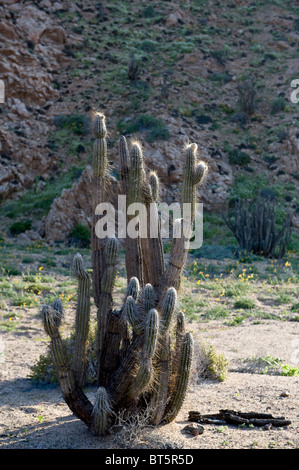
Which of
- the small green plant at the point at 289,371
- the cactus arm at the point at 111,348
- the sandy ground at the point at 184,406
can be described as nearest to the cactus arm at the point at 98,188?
the cactus arm at the point at 111,348

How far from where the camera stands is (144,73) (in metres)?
27.0

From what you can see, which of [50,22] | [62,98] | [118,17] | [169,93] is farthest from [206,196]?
[118,17]

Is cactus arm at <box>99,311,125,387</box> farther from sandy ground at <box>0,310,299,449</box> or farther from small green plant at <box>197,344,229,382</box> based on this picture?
small green plant at <box>197,344,229,382</box>

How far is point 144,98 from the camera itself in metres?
25.1

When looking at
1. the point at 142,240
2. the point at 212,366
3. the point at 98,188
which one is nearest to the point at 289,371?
the point at 212,366

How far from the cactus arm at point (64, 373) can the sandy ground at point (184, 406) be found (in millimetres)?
201

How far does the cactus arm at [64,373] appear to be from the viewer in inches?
162

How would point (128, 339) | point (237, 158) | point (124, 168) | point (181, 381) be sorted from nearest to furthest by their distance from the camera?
1. point (181, 381)
2. point (128, 339)
3. point (124, 168)
4. point (237, 158)

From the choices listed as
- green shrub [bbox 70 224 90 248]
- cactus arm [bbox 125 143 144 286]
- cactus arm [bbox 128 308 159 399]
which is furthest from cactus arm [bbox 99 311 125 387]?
green shrub [bbox 70 224 90 248]

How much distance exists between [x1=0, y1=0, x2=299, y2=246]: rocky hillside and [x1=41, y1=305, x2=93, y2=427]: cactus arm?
13.9 m

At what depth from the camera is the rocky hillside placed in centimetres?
2142

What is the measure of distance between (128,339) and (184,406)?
38.8 inches

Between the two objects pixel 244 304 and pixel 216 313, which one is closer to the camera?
pixel 216 313

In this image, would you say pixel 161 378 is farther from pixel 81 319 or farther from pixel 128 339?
pixel 81 319
